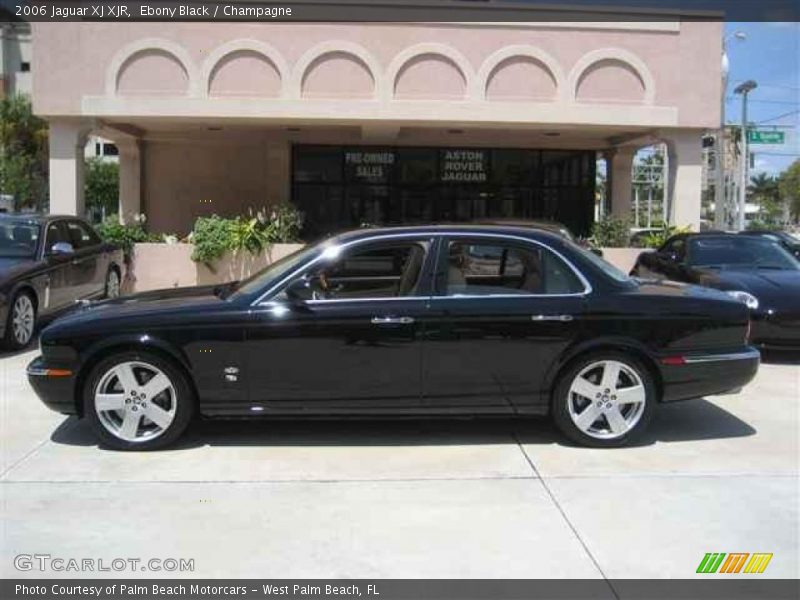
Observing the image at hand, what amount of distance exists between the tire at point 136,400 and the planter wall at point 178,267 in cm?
813

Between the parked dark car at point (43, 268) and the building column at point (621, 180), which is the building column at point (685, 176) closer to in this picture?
the building column at point (621, 180)

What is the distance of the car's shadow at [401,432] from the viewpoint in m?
6.14

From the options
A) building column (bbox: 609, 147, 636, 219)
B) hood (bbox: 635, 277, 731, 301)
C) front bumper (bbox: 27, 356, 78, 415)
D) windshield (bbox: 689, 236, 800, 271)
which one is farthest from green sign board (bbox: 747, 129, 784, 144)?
front bumper (bbox: 27, 356, 78, 415)

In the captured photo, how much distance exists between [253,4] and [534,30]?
490cm

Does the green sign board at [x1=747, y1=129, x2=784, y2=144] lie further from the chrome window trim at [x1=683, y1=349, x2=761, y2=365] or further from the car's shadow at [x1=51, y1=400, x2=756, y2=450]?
the chrome window trim at [x1=683, y1=349, x2=761, y2=365]

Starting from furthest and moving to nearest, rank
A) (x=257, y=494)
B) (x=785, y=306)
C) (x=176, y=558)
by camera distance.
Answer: (x=785, y=306) → (x=257, y=494) → (x=176, y=558)

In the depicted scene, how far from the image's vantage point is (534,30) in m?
14.8

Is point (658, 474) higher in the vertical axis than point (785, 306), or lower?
lower

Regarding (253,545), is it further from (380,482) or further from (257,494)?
(380,482)

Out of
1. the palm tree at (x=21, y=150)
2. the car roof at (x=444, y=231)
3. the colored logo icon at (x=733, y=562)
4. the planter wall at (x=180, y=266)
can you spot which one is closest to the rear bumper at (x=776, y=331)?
the car roof at (x=444, y=231)

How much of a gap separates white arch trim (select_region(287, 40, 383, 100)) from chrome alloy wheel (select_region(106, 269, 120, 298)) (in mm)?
4319

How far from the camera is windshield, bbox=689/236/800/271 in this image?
1075 cm

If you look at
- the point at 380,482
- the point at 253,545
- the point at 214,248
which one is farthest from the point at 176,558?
the point at 214,248

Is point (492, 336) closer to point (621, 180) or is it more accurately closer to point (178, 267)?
point (178, 267)
